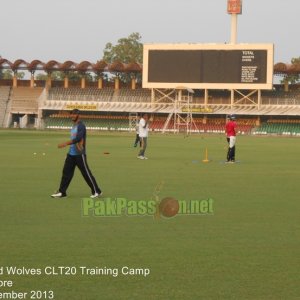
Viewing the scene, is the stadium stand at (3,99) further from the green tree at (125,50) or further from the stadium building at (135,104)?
the green tree at (125,50)

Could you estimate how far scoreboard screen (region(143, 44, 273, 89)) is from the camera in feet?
291

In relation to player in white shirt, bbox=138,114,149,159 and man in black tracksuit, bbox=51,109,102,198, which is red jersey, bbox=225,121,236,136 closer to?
player in white shirt, bbox=138,114,149,159

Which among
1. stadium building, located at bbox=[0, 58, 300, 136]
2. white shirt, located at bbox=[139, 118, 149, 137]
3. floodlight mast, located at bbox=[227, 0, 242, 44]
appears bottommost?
white shirt, located at bbox=[139, 118, 149, 137]

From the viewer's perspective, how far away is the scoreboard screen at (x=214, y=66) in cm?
8856

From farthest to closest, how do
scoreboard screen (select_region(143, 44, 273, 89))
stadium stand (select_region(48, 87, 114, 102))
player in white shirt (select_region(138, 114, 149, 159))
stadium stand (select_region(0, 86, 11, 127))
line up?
stadium stand (select_region(48, 87, 114, 102)) < stadium stand (select_region(0, 86, 11, 127)) < scoreboard screen (select_region(143, 44, 273, 89)) < player in white shirt (select_region(138, 114, 149, 159))

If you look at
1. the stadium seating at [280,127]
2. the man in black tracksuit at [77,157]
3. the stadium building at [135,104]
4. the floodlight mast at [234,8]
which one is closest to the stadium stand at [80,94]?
the stadium building at [135,104]

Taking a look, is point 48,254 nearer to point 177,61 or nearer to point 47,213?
point 47,213

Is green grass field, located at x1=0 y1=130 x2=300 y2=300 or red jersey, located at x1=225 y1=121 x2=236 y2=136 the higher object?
red jersey, located at x1=225 y1=121 x2=236 y2=136

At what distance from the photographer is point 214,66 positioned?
8994 cm

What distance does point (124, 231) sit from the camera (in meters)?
10.9

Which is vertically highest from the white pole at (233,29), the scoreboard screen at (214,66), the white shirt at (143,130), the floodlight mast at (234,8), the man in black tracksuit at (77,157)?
the floodlight mast at (234,8)

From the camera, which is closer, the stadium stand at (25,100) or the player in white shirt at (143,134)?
the player in white shirt at (143,134)

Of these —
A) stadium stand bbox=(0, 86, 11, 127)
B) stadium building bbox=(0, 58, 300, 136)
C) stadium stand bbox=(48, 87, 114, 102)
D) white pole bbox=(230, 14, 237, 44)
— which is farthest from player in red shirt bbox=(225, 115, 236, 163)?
stadium stand bbox=(48, 87, 114, 102)

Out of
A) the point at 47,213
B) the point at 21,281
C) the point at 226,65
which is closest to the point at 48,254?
the point at 21,281
